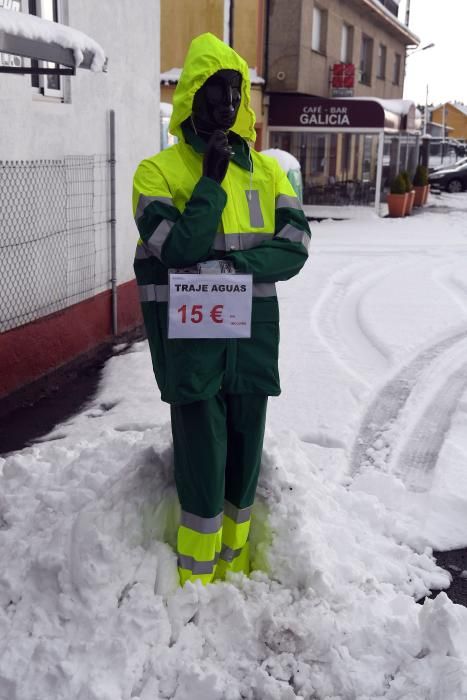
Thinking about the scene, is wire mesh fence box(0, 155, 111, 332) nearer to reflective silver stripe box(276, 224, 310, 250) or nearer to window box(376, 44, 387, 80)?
reflective silver stripe box(276, 224, 310, 250)

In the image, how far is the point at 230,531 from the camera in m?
3.28

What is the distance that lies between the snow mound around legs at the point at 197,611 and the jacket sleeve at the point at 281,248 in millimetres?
979

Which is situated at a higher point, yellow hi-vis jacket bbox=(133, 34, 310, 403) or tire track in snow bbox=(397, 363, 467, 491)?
yellow hi-vis jacket bbox=(133, 34, 310, 403)

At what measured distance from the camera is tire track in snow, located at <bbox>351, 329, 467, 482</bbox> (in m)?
5.18

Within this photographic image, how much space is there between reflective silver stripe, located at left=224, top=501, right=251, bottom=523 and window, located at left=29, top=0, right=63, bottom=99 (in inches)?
188

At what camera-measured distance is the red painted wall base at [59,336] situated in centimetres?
625

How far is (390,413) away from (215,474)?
126 inches

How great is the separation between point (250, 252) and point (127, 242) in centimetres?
582

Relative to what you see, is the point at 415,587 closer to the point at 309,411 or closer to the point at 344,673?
the point at 344,673

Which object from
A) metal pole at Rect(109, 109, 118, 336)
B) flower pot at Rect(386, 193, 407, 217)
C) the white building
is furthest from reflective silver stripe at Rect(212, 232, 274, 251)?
flower pot at Rect(386, 193, 407, 217)

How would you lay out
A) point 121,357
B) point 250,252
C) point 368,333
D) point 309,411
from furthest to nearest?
point 368,333
point 121,357
point 309,411
point 250,252

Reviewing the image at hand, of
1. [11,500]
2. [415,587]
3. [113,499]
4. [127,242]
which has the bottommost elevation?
[415,587]

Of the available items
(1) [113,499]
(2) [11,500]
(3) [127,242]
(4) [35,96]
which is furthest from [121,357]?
(1) [113,499]

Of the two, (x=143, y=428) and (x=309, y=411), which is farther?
(x=309, y=411)
